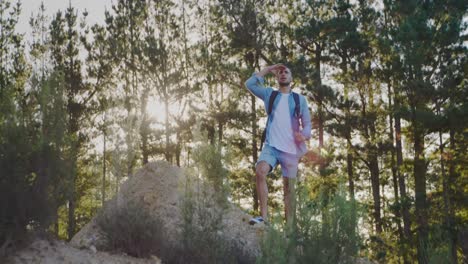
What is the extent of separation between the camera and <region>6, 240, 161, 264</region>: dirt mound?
4902 mm

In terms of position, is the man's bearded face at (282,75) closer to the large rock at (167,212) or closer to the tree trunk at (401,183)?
the large rock at (167,212)

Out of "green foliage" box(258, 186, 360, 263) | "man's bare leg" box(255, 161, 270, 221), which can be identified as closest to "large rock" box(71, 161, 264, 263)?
"man's bare leg" box(255, 161, 270, 221)

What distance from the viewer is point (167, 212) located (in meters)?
8.04

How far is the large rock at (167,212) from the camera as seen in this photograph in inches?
261

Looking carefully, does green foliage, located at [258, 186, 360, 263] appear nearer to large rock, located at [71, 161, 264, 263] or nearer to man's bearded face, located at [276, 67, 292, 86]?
large rock, located at [71, 161, 264, 263]

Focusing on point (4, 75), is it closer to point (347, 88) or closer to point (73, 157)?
point (347, 88)

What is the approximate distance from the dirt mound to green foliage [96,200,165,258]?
0.77ft

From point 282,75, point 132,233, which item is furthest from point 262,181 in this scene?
point 132,233

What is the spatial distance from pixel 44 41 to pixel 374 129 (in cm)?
1305

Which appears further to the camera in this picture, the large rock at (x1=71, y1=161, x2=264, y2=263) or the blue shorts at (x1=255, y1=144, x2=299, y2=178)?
the large rock at (x1=71, y1=161, x2=264, y2=263)

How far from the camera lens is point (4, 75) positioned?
18312 mm

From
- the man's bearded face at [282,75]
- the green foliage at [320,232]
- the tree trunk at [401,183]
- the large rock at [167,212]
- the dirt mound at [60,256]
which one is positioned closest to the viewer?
the green foliage at [320,232]

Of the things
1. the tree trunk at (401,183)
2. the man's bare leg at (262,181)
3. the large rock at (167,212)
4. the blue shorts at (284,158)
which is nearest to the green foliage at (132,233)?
the large rock at (167,212)

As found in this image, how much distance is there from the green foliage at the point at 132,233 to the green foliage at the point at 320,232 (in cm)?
229
